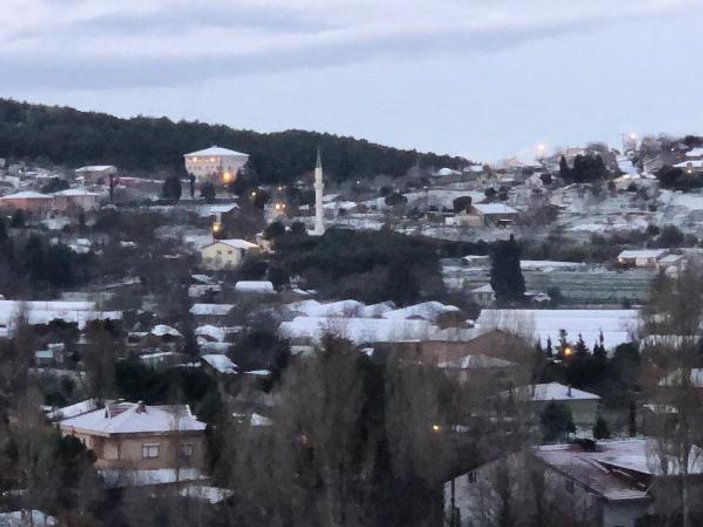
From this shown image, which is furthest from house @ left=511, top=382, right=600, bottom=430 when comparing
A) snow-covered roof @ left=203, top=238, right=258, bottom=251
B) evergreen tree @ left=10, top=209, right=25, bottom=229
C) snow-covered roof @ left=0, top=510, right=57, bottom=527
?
evergreen tree @ left=10, top=209, right=25, bottom=229

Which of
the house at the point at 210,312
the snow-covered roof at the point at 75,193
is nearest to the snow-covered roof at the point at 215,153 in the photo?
the snow-covered roof at the point at 75,193

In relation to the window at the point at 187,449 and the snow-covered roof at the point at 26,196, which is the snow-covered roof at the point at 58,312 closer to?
the window at the point at 187,449

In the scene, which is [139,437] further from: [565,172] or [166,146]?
[166,146]

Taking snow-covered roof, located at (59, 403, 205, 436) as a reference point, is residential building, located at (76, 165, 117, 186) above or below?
above

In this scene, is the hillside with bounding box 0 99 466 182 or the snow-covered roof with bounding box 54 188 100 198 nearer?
the snow-covered roof with bounding box 54 188 100 198

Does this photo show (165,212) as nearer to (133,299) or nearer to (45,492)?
(133,299)

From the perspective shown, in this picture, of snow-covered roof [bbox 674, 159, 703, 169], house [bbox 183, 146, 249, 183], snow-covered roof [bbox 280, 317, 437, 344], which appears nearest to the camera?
snow-covered roof [bbox 280, 317, 437, 344]

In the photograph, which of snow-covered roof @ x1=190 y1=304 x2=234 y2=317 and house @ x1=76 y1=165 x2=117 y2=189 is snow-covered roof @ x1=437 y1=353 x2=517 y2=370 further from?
house @ x1=76 y1=165 x2=117 y2=189
